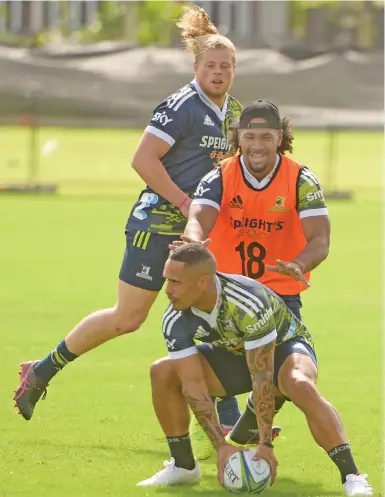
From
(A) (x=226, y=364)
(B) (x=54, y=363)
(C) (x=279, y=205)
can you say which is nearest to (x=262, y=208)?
(C) (x=279, y=205)

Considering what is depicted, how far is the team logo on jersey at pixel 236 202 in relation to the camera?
24.7 ft

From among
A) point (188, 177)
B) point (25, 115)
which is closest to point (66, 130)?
point (25, 115)

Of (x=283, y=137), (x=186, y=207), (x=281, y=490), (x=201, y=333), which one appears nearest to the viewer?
(x=201, y=333)

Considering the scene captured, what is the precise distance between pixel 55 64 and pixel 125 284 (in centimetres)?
2507

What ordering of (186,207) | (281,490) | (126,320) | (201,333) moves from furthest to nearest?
(126,320) < (186,207) < (281,490) < (201,333)

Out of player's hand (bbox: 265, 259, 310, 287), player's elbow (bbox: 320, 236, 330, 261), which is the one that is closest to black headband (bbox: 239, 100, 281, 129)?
player's elbow (bbox: 320, 236, 330, 261)

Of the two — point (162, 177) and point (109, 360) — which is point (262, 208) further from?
point (109, 360)

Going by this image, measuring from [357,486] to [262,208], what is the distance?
171cm

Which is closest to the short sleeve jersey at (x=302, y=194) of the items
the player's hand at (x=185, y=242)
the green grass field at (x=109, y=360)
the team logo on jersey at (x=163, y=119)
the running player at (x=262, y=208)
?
the running player at (x=262, y=208)

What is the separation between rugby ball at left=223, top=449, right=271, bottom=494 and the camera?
21.6ft

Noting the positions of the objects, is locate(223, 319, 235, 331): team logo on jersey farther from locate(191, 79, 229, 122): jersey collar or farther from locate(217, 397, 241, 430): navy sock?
locate(191, 79, 229, 122): jersey collar

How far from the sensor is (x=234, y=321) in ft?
21.6

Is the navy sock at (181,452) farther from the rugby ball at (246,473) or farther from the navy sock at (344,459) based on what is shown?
the navy sock at (344,459)

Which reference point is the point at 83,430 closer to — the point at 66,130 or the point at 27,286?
the point at 27,286
